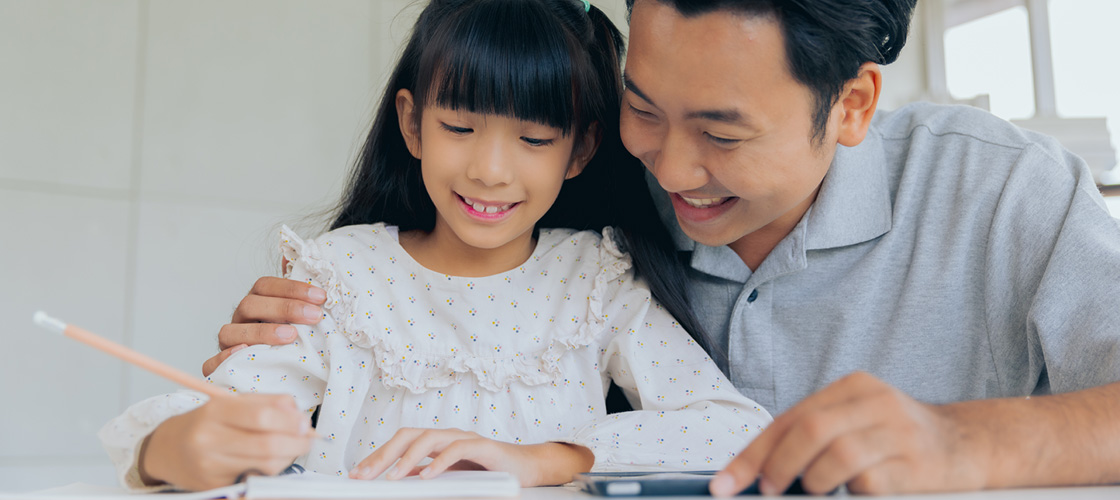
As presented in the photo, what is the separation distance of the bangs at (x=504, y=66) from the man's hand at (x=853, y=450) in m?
0.64

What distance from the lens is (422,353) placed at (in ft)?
4.06

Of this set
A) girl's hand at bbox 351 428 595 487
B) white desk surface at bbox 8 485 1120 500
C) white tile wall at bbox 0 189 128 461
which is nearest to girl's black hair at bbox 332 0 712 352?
girl's hand at bbox 351 428 595 487

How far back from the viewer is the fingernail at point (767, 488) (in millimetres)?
668

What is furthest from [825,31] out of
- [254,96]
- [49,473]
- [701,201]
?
[49,473]

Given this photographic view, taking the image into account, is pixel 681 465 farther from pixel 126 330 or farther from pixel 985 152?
pixel 126 330

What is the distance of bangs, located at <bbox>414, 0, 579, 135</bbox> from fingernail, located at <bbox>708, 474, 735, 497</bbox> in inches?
25.5

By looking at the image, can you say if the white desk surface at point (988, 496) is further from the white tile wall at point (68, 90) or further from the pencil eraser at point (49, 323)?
the white tile wall at point (68, 90)

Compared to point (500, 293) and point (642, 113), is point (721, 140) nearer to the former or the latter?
point (642, 113)

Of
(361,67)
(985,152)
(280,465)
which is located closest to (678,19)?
(985,152)

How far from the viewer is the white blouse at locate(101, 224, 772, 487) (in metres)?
1.10

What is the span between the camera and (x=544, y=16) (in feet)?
4.06

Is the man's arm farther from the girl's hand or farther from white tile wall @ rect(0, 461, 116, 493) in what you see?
white tile wall @ rect(0, 461, 116, 493)

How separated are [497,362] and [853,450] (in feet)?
2.22

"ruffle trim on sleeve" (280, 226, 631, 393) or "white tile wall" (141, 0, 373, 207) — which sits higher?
"white tile wall" (141, 0, 373, 207)
